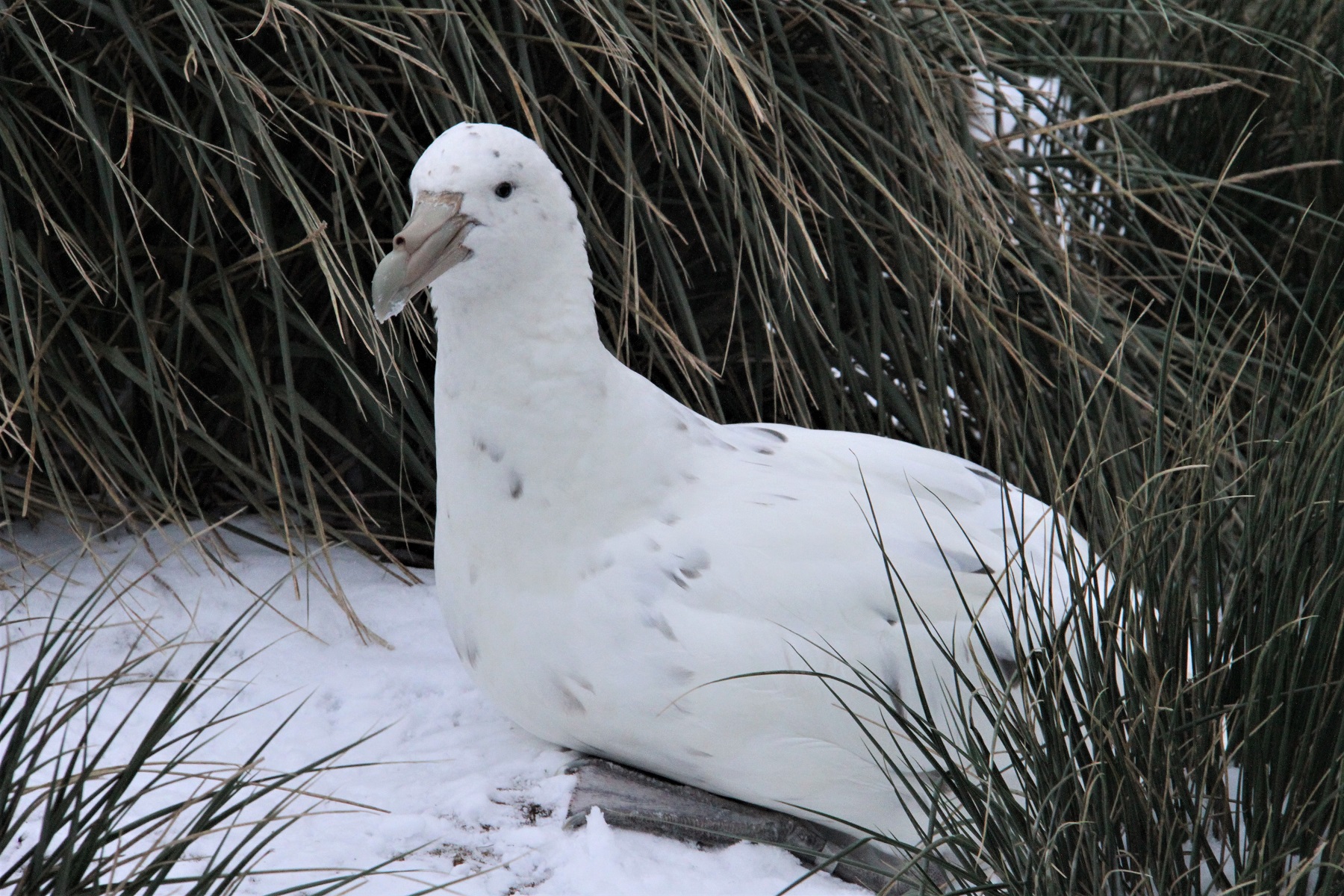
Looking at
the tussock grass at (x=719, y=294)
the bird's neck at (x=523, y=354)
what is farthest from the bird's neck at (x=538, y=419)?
the tussock grass at (x=719, y=294)

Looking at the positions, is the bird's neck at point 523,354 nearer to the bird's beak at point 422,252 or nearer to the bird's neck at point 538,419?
the bird's neck at point 538,419

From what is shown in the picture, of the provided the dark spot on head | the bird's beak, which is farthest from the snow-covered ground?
the dark spot on head

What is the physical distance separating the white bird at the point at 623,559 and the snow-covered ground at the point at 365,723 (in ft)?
0.56

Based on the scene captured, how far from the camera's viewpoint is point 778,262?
12.0 ft

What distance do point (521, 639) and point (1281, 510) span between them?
4.29 feet

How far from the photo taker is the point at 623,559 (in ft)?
8.79

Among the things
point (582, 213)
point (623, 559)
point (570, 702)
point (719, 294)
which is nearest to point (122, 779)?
point (570, 702)

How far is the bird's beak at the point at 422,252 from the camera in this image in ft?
7.99

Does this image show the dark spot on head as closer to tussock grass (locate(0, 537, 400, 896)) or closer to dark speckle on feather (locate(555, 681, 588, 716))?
dark speckle on feather (locate(555, 681, 588, 716))

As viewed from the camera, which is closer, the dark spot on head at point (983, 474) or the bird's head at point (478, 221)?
the bird's head at point (478, 221)

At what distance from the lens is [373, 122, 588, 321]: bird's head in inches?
96.5

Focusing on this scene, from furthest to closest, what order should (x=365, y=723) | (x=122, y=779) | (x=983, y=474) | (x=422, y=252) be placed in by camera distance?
(x=983, y=474), (x=365, y=723), (x=422, y=252), (x=122, y=779)

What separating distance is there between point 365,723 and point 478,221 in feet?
3.53

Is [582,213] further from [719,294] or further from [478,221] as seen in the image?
[478,221]
